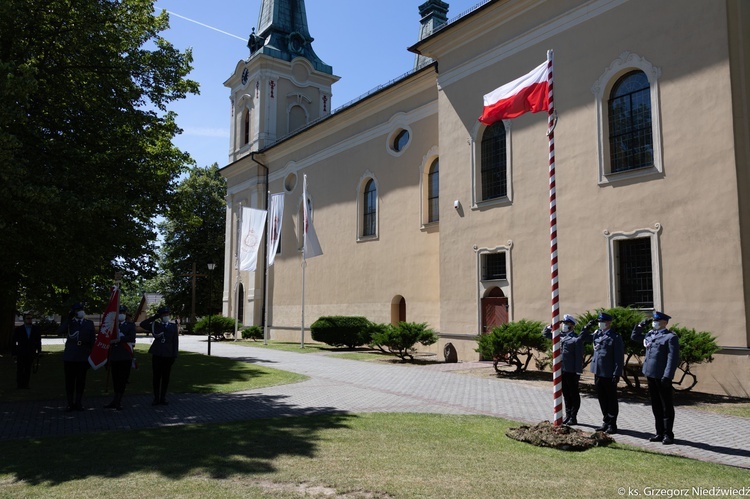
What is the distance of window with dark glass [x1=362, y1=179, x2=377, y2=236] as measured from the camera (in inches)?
1106

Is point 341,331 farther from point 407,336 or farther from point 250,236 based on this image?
point 250,236

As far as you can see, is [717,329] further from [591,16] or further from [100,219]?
[100,219]

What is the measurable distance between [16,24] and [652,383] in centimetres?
1498

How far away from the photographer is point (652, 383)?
8227 mm

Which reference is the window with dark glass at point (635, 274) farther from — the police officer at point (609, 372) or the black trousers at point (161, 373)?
the black trousers at point (161, 373)

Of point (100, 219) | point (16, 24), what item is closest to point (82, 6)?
point (16, 24)

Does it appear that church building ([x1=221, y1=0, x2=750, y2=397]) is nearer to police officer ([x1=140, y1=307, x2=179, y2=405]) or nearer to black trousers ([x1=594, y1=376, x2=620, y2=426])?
black trousers ([x1=594, y1=376, x2=620, y2=426])

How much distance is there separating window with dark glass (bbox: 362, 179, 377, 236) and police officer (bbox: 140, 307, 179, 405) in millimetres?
17343

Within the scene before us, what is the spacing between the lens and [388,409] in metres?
10.5

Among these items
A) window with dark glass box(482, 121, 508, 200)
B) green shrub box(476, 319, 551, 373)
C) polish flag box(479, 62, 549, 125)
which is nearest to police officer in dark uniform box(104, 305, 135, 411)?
polish flag box(479, 62, 549, 125)

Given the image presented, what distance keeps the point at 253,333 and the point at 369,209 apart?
1180 cm

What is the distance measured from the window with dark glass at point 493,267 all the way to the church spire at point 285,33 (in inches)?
1008

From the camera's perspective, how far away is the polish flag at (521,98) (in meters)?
9.47

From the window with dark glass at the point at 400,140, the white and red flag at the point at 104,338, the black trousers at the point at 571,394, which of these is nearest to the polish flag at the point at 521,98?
the black trousers at the point at 571,394
